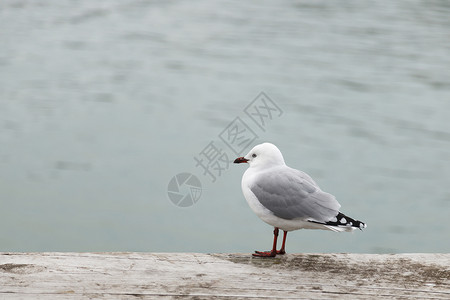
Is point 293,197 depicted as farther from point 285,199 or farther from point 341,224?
point 341,224

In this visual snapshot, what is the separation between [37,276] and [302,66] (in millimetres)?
→ 15221

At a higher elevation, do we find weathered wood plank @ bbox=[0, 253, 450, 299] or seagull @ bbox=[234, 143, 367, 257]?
seagull @ bbox=[234, 143, 367, 257]

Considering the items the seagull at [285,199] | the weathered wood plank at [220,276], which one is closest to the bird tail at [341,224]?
the seagull at [285,199]

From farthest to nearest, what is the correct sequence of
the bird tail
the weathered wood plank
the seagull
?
the seagull, the bird tail, the weathered wood plank

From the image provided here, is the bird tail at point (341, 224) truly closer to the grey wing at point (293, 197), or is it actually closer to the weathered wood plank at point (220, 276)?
the grey wing at point (293, 197)

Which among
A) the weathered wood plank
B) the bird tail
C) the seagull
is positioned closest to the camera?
the weathered wood plank

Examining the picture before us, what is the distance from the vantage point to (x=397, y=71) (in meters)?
17.3

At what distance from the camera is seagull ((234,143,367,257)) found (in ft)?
12.0

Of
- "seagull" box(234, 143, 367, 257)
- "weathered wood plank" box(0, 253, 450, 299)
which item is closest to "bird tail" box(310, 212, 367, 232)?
"seagull" box(234, 143, 367, 257)

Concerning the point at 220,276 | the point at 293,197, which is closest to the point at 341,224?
the point at 293,197

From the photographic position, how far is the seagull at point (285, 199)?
3654 mm

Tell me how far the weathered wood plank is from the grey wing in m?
0.23

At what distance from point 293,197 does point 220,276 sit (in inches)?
27.5

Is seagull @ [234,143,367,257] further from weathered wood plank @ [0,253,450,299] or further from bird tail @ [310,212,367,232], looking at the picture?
weathered wood plank @ [0,253,450,299]
